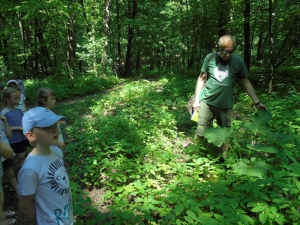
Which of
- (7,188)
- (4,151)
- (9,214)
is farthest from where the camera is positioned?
(7,188)

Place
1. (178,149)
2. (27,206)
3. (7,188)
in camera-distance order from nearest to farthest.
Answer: (27,206) < (7,188) < (178,149)

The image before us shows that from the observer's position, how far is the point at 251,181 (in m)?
2.63

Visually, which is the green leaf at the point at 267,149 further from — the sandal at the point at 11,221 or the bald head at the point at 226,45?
the sandal at the point at 11,221

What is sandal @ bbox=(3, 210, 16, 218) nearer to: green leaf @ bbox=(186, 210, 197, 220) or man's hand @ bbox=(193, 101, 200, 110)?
green leaf @ bbox=(186, 210, 197, 220)

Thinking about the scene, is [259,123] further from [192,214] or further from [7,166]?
[7,166]

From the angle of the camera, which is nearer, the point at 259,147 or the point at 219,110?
the point at 259,147

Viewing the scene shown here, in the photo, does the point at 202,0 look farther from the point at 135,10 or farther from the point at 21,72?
the point at 21,72

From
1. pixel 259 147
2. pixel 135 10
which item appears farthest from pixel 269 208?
pixel 135 10

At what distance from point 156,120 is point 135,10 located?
17.0 metres

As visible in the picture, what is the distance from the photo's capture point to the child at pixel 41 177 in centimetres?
160

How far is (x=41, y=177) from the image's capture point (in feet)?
5.41

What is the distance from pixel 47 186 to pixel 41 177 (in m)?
0.10

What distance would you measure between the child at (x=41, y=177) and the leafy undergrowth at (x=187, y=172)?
532mm

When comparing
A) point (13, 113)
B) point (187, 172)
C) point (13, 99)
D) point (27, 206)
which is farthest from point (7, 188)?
point (187, 172)
